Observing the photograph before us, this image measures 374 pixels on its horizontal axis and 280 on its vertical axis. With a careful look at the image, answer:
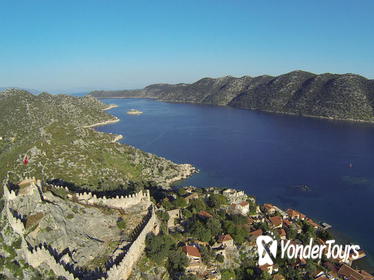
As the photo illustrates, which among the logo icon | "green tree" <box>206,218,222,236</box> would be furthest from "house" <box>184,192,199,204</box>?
the logo icon

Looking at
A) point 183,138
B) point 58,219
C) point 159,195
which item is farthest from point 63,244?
point 183,138

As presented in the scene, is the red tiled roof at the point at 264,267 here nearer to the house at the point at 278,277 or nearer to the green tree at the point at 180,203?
the house at the point at 278,277

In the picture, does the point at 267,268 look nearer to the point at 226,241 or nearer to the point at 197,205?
the point at 226,241

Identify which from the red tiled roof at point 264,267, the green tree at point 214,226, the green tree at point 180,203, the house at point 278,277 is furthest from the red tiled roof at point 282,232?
the green tree at point 180,203

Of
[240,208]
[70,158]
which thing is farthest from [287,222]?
[70,158]

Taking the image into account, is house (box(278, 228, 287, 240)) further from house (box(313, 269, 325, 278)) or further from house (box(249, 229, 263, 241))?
house (box(313, 269, 325, 278))

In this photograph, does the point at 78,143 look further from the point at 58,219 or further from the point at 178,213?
the point at 58,219
